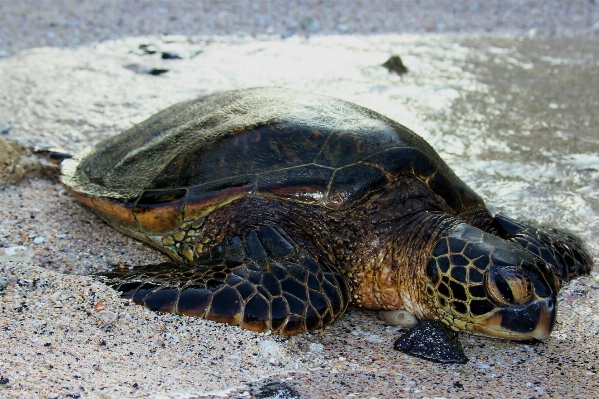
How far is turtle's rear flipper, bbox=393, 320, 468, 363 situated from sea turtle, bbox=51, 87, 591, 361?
0.02 m

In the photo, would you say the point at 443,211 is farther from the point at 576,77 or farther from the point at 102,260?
the point at 576,77

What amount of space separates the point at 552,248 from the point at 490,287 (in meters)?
0.95

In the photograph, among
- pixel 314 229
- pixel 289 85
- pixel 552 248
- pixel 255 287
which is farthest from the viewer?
pixel 289 85

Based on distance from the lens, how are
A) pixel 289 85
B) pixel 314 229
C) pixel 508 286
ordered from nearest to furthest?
pixel 508 286, pixel 314 229, pixel 289 85

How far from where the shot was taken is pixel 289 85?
20.7 ft

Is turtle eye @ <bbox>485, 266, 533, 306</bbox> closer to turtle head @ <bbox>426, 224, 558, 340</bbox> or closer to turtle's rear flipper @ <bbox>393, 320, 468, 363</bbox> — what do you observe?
turtle head @ <bbox>426, 224, 558, 340</bbox>

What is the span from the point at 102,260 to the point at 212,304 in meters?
0.98

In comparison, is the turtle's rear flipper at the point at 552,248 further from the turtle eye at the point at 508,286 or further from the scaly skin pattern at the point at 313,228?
the turtle eye at the point at 508,286

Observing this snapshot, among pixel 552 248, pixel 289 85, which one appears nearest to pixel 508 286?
pixel 552 248

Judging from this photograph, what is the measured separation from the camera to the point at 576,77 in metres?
7.30

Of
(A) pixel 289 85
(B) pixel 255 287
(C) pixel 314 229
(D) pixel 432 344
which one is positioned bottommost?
(D) pixel 432 344

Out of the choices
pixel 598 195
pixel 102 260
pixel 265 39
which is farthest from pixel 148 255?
pixel 265 39

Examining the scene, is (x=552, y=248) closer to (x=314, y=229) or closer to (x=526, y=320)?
(x=526, y=320)

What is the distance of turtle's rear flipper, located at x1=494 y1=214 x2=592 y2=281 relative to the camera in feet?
11.0
